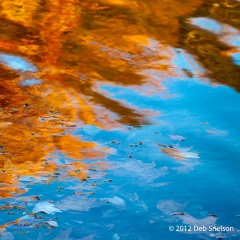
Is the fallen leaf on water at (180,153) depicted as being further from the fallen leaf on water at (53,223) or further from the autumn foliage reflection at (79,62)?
the fallen leaf on water at (53,223)

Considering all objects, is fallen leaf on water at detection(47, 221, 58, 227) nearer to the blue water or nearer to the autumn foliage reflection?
the blue water

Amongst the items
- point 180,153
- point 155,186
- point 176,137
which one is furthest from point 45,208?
point 176,137

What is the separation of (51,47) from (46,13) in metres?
0.87

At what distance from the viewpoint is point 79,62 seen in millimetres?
3922

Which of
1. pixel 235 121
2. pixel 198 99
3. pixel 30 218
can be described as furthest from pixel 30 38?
pixel 30 218

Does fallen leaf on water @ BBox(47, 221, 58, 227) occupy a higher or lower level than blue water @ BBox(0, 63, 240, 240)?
lower

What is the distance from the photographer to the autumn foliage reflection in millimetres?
2879

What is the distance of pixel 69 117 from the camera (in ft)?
10.5

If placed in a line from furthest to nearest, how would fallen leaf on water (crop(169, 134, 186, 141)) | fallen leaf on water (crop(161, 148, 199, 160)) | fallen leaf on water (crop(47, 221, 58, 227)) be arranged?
fallen leaf on water (crop(169, 134, 186, 141)) → fallen leaf on water (crop(161, 148, 199, 160)) → fallen leaf on water (crop(47, 221, 58, 227))

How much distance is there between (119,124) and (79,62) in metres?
0.96

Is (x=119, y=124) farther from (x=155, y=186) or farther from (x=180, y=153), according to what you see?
(x=155, y=186)

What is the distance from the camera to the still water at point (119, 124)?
2.38m

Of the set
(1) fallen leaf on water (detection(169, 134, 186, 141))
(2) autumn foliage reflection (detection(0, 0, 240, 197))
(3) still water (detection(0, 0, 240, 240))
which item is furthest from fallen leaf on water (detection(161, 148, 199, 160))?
(2) autumn foliage reflection (detection(0, 0, 240, 197))

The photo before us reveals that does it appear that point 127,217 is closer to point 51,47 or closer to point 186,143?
point 186,143
